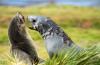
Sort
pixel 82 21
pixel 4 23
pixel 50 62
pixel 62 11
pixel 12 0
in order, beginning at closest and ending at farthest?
pixel 50 62
pixel 4 23
pixel 82 21
pixel 62 11
pixel 12 0

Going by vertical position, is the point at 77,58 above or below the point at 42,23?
below

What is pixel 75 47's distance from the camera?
348 inches

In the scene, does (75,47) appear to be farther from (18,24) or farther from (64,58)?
(18,24)

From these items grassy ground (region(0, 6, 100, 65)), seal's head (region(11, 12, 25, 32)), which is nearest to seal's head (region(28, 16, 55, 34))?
seal's head (region(11, 12, 25, 32))

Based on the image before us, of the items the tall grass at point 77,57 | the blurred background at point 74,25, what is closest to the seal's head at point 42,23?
the tall grass at point 77,57

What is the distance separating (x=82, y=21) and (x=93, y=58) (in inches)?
1115

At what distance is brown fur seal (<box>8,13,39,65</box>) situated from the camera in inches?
359

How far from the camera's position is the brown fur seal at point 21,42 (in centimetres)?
911

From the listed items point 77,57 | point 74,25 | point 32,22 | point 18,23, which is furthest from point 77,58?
point 74,25

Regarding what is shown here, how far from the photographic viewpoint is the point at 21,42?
923 cm

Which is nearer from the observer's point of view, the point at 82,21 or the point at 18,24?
the point at 18,24

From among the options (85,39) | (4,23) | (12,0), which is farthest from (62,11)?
(12,0)

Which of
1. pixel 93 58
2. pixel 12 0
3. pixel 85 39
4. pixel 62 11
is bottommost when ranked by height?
pixel 12 0

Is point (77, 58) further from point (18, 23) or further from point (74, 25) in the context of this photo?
point (74, 25)
